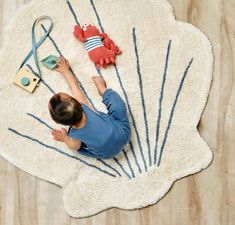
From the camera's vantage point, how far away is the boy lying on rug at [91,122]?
57.8 inches

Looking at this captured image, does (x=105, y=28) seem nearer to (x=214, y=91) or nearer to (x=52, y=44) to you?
(x=52, y=44)

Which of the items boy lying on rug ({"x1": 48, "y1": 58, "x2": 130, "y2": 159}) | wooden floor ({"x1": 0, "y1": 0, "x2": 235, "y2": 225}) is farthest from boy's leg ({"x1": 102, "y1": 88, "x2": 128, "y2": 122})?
wooden floor ({"x1": 0, "y1": 0, "x2": 235, "y2": 225})

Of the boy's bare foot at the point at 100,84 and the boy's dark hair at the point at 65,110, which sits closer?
the boy's dark hair at the point at 65,110

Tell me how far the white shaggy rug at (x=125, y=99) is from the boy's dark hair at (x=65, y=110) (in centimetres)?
14

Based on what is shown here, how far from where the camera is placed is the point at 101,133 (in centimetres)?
152

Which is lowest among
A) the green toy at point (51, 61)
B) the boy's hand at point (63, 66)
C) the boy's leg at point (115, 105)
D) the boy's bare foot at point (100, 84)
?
the boy's leg at point (115, 105)

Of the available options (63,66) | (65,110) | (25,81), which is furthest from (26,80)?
(65,110)

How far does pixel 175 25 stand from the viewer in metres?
1.62

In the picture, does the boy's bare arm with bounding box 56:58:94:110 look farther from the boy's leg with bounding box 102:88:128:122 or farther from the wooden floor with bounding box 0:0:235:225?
the wooden floor with bounding box 0:0:235:225

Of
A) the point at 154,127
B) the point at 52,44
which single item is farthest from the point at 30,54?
the point at 154,127

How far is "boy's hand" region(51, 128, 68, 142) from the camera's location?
1.58 meters

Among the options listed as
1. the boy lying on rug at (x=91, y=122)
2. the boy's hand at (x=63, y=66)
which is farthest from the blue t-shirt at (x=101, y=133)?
the boy's hand at (x=63, y=66)

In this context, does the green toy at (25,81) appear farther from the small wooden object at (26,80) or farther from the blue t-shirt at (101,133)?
the blue t-shirt at (101,133)

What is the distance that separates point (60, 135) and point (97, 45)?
0.86 feet
